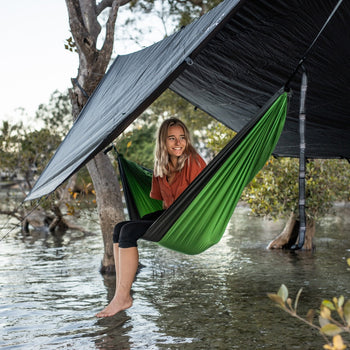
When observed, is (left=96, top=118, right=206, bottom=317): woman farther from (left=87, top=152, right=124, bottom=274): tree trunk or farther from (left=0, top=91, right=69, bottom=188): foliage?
(left=0, top=91, right=69, bottom=188): foliage

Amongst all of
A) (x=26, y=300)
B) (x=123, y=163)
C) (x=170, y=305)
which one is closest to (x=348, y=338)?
(x=170, y=305)

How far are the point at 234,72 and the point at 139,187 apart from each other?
114 cm

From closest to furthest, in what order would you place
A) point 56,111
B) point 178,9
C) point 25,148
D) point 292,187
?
1. point 292,187
2. point 178,9
3. point 25,148
4. point 56,111

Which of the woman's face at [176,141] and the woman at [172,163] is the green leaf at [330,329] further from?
the woman's face at [176,141]

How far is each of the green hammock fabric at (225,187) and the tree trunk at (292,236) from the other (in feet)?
12.0

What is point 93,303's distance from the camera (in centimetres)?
395

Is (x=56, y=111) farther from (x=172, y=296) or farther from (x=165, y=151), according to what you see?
(x=165, y=151)

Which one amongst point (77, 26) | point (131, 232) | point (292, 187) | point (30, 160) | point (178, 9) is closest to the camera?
point (131, 232)

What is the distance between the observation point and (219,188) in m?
2.68

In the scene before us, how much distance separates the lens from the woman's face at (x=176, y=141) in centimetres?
326

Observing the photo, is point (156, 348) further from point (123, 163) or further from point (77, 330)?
point (123, 163)

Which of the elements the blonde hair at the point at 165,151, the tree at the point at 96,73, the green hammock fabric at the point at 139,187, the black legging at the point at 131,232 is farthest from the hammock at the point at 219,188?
the tree at the point at 96,73

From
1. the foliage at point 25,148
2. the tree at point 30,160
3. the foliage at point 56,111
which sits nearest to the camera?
the tree at point 30,160

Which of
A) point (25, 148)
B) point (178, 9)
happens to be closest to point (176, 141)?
point (178, 9)
